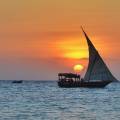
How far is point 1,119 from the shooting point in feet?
133

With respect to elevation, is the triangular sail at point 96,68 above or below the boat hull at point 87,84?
above

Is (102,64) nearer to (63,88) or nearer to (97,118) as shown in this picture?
(63,88)

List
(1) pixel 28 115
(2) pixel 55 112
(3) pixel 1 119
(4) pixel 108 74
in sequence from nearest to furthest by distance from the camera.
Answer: (3) pixel 1 119, (1) pixel 28 115, (2) pixel 55 112, (4) pixel 108 74

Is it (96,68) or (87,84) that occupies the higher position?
(96,68)

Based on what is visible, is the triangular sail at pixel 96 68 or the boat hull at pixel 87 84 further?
the boat hull at pixel 87 84

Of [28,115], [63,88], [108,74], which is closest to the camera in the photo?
[28,115]

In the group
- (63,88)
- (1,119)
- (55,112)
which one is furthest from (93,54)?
(1,119)

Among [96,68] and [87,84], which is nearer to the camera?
[96,68]

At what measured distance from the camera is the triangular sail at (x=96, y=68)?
4052 inches

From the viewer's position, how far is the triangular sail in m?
103

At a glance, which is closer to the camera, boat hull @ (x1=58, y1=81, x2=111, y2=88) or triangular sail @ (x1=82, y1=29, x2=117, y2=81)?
triangular sail @ (x1=82, y1=29, x2=117, y2=81)

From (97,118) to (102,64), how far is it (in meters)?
62.2

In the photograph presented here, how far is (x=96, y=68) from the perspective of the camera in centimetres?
10312

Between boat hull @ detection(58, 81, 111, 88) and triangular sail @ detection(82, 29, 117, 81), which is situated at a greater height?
triangular sail @ detection(82, 29, 117, 81)
